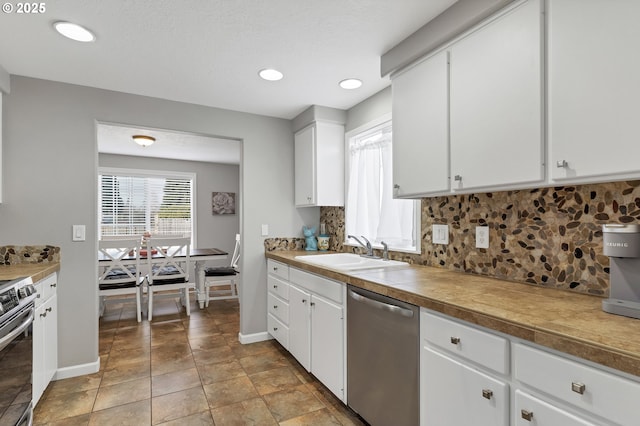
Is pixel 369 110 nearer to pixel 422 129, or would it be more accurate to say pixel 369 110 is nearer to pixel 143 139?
pixel 422 129

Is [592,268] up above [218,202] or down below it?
below

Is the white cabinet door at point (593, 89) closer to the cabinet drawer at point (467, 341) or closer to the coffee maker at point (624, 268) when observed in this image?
the coffee maker at point (624, 268)

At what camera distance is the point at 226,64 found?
2.31m

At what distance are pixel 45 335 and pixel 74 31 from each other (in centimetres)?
192

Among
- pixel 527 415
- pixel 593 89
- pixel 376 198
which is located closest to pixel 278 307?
pixel 376 198

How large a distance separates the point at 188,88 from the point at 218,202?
13.1ft

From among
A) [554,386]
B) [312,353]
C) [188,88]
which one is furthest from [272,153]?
[554,386]

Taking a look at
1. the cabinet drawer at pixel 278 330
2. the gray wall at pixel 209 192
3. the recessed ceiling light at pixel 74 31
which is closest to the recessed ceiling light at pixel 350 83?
the recessed ceiling light at pixel 74 31

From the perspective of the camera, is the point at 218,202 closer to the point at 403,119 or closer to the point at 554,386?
the point at 403,119

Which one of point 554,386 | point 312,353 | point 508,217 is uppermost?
point 508,217

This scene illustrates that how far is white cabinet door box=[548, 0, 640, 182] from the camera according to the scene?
1.10 metres

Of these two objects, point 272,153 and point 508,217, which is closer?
point 508,217

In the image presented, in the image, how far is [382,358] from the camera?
1736 millimetres

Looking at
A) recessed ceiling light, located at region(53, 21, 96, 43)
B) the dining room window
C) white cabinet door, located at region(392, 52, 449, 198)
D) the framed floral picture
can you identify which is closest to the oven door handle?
recessed ceiling light, located at region(53, 21, 96, 43)
